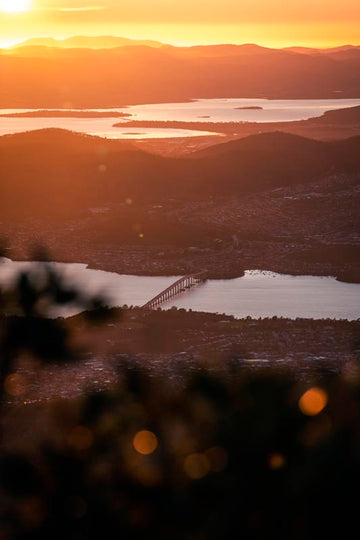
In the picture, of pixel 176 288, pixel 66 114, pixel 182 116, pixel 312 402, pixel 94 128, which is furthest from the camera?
pixel 66 114

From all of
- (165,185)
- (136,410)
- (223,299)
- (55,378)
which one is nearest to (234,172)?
(165,185)

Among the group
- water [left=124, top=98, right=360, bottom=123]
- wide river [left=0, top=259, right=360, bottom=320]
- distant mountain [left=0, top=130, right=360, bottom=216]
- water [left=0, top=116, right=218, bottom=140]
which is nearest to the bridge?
wide river [left=0, top=259, right=360, bottom=320]

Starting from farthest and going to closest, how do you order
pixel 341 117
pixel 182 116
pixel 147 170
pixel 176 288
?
pixel 182 116 → pixel 341 117 → pixel 147 170 → pixel 176 288

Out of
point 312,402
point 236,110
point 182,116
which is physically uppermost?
point 312,402

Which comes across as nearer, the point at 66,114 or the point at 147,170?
the point at 147,170

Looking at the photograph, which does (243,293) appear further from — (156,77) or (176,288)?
(156,77)

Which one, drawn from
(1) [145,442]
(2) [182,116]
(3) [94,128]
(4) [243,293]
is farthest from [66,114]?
(1) [145,442]

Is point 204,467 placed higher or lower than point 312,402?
lower

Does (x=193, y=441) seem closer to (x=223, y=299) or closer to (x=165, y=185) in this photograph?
(x=223, y=299)
